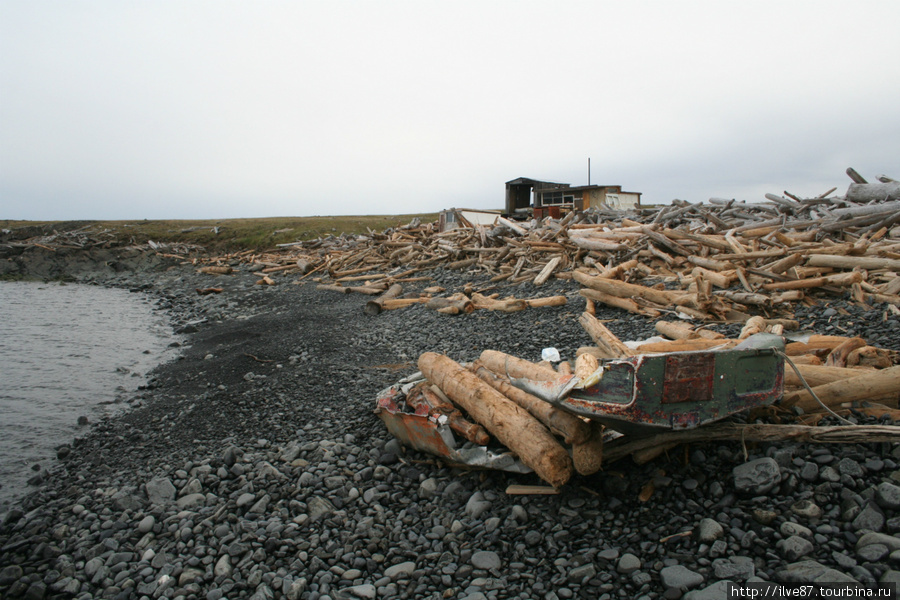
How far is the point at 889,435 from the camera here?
11.6 feet

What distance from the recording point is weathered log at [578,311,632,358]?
647 centimetres

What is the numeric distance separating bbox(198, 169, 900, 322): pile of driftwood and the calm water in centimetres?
666

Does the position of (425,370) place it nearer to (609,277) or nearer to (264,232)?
(609,277)

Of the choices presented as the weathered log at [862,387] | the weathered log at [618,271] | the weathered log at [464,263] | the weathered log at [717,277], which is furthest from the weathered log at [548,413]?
the weathered log at [464,263]

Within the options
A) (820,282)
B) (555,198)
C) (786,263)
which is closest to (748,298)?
(820,282)

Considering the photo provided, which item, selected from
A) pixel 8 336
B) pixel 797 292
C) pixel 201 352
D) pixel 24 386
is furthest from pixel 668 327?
pixel 8 336

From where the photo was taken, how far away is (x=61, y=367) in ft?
40.4

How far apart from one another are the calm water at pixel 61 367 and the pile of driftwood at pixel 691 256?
6657mm

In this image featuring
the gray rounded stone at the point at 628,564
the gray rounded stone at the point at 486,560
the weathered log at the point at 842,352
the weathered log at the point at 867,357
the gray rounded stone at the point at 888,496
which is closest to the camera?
the gray rounded stone at the point at 888,496

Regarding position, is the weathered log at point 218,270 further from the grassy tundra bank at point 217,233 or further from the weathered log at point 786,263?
the weathered log at point 786,263

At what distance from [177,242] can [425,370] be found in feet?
138

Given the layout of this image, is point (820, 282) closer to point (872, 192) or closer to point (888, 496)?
point (888, 496)

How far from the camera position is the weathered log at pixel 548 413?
3805mm

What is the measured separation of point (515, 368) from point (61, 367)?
497 inches
